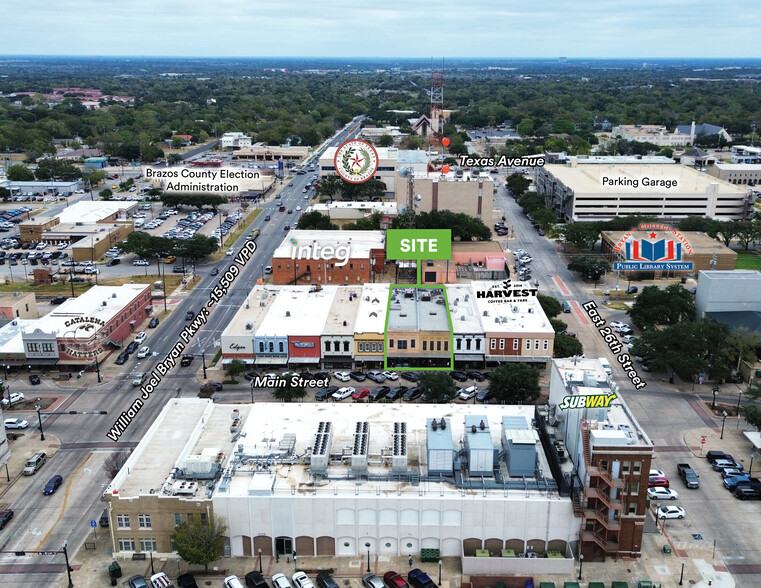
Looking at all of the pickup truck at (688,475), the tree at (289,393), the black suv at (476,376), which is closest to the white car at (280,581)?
the tree at (289,393)

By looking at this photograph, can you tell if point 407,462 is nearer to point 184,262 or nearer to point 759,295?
point 759,295

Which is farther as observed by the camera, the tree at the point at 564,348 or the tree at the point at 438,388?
the tree at the point at 564,348

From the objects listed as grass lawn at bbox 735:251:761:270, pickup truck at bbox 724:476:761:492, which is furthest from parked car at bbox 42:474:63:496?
grass lawn at bbox 735:251:761:270

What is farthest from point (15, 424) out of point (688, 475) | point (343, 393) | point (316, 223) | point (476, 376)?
point (316, 223)

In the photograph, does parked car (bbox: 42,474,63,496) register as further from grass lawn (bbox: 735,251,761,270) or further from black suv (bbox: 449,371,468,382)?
grass lawn (bbox: 735,251,761,270)

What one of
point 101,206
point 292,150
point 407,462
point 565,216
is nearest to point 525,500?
point 407,462

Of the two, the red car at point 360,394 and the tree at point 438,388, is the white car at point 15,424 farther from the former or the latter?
the tree at point 438,388
